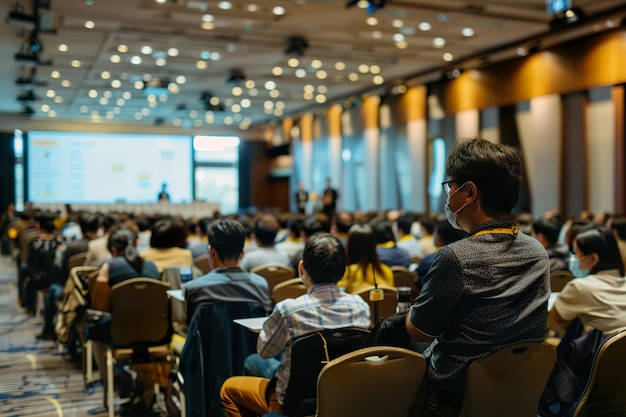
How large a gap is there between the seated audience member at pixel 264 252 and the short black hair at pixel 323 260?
2632mm

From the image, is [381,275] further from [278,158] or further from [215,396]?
[278,158]

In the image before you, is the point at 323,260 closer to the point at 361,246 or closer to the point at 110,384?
the point at 361,246

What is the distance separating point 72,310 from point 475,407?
3.88 metres

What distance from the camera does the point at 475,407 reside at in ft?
6.84

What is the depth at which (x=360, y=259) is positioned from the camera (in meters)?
4.21

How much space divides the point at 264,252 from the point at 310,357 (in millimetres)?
3008

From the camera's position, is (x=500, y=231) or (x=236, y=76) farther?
(x=236, y=76)

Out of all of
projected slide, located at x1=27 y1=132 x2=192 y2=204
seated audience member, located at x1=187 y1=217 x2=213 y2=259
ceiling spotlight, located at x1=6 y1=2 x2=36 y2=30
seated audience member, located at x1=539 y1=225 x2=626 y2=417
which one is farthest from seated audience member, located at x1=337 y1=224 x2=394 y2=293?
projected slide, located at x1=27 y1=132 x2=192 y2=204

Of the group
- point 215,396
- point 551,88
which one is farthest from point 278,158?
point 215,396

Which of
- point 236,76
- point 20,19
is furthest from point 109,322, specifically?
point 236,76

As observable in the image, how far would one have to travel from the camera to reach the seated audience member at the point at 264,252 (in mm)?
5422

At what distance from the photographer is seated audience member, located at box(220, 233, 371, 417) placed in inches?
103

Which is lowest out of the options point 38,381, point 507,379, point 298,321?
point 38,381

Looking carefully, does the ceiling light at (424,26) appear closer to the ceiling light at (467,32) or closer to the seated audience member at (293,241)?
the ceiling light at (467,32)
